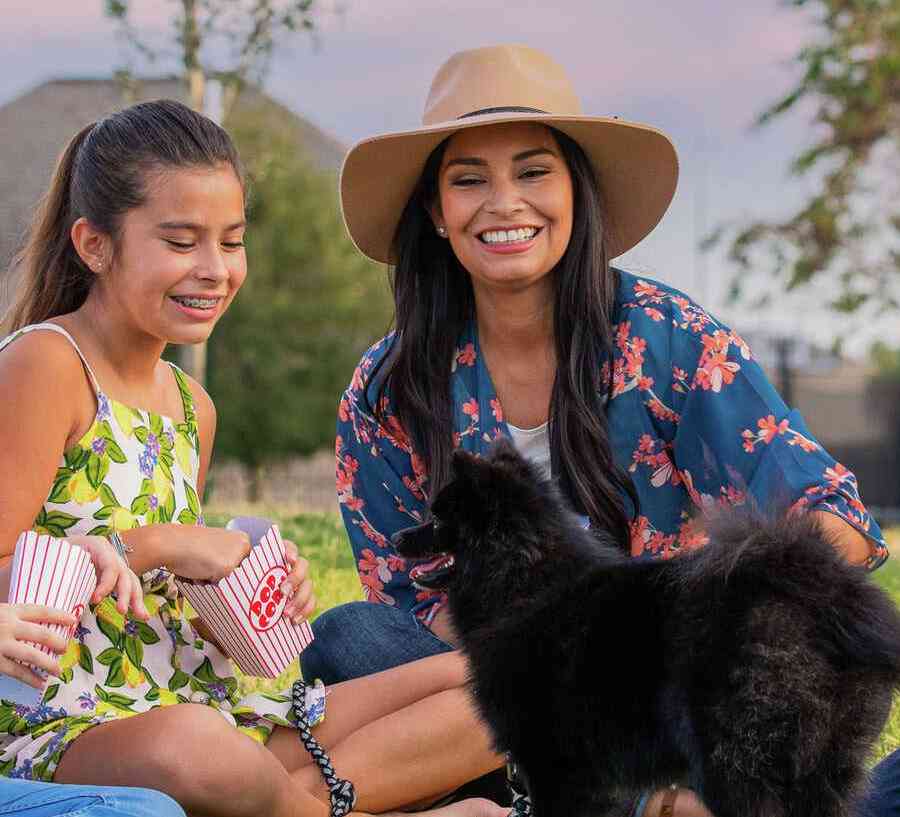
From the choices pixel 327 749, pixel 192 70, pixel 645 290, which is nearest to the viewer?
pixel 327 749

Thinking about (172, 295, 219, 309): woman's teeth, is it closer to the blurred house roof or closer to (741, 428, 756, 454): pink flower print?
(741, 428, 756, 454): pink flower print

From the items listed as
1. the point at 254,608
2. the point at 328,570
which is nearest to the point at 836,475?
the point at 254,608

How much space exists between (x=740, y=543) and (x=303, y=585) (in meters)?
1.16

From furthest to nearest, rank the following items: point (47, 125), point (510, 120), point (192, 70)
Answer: point (47, 125)
point (192, 70)
point (510, 120)

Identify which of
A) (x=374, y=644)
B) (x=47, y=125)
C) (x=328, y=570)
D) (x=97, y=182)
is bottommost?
(x=328, y=570)

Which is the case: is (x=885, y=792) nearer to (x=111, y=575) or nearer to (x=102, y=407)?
(x=111, y=575)

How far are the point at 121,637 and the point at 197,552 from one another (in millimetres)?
359

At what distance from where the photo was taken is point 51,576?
8.63ft

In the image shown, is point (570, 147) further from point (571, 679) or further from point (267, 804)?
point (267, 804)

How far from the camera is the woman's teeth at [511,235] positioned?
12.1 feet

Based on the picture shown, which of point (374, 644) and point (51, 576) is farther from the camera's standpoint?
point (374, 644)

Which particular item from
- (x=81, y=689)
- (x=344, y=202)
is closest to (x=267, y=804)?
(x=81, y=689)

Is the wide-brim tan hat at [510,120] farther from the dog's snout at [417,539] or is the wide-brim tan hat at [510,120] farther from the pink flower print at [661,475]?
the dog's snout at [417,539]

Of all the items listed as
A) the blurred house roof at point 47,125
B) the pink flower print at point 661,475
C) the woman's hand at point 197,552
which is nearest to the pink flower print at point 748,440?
the pink flower print at point 661,475
